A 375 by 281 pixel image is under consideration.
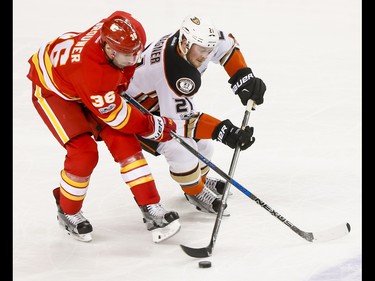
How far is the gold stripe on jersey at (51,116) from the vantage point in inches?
157

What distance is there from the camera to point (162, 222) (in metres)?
3.98

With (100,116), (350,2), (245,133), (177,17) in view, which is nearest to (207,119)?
(245,133)

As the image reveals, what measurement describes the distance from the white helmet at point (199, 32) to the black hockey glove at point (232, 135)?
0.38 meters

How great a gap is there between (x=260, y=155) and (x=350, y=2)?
2692 millimetres

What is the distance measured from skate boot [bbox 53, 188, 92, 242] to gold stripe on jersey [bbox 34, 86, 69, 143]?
0.38m

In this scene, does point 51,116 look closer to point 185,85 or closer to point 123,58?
point 123,58

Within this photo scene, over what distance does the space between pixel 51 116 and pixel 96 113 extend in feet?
1.02

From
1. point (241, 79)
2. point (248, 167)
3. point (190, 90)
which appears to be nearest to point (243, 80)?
point (241, 79)

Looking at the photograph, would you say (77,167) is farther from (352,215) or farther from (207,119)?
(352,215)

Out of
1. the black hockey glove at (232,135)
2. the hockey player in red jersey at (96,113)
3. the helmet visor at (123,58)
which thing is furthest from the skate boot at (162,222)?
the helmet visor at (123,58)

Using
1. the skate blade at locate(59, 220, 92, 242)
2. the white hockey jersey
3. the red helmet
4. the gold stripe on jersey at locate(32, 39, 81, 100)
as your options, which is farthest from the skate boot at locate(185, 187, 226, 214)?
the red helmet

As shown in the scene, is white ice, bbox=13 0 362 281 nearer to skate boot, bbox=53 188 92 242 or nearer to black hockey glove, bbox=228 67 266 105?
skate boot, bbox=53 188 92 242

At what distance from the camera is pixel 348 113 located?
5523mm

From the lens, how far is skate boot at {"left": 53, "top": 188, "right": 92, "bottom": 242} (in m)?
4.05
